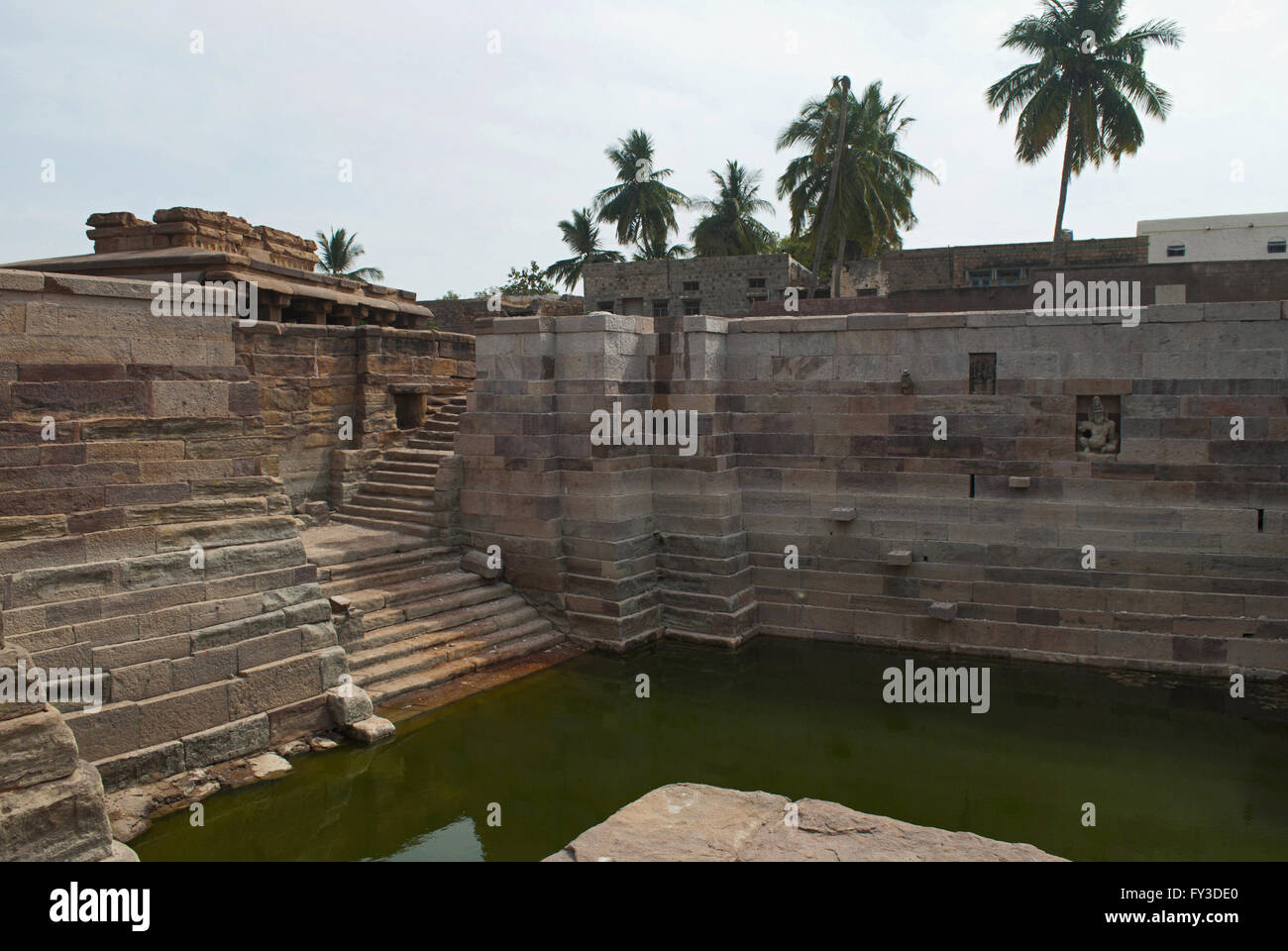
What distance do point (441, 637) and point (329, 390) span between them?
4.47 metres

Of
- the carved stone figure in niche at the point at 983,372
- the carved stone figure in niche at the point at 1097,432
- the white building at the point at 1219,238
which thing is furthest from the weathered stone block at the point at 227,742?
the white building at the point at 1219,238

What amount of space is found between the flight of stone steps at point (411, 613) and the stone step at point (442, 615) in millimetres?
10

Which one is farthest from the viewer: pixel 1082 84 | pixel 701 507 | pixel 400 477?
pixel 1082 84

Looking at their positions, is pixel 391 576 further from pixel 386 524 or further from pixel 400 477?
pixel 400 477

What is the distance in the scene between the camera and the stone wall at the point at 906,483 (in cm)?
934

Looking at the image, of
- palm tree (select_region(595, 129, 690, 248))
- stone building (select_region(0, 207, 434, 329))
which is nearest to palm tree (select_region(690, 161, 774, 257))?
palm tree (select_region(595, 129, 690, 248))

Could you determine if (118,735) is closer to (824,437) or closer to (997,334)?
(824,437)

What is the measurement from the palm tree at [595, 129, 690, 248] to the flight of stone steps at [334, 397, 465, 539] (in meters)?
24.0

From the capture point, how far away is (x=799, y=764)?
25.1 ft

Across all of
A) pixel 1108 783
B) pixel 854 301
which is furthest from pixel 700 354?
pixel 1108 783

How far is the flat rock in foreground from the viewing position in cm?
387

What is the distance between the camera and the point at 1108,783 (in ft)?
23.8

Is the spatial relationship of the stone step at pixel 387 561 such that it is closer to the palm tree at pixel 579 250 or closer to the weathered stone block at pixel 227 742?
the weathered stone block at pixel 227 742

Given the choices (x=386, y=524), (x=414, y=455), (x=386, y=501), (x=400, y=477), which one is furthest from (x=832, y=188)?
(x=386, y=524)
